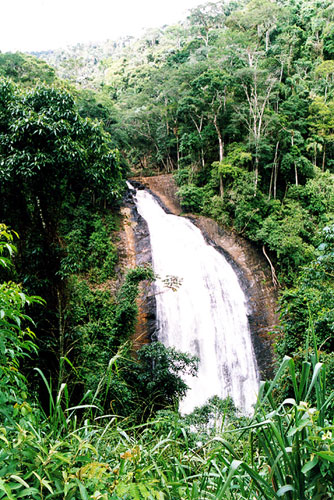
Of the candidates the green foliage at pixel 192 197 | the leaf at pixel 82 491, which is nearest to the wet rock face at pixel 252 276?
the green foliage at pixel 192 197

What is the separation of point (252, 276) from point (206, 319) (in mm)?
3102

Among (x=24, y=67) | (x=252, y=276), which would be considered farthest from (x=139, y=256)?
(x=24, y=67)

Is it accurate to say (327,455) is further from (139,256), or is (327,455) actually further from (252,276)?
(252,276)

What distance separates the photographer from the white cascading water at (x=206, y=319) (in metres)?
7.99

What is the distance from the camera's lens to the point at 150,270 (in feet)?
24.5

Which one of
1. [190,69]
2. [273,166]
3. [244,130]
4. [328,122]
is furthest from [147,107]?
[328,122]

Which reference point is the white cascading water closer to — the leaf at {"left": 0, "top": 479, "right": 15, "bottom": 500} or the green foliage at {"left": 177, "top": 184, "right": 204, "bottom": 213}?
the green foliage at {"left": 177, "top": 184, "right": 204, "bottom": 213}

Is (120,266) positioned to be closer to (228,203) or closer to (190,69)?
(228,203)

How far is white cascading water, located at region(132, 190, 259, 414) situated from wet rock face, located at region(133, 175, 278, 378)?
0.89ft

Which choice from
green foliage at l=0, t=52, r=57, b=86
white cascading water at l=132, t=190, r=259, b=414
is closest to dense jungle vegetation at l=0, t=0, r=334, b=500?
green foliage at l=0, t=52, r=57, b=86

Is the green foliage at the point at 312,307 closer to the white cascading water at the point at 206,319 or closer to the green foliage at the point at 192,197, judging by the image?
the white cascading water at the point at 206,319

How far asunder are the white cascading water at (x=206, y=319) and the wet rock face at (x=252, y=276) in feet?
0.89

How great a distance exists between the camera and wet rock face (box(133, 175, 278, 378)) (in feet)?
30.0

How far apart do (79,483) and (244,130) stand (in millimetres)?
16081
